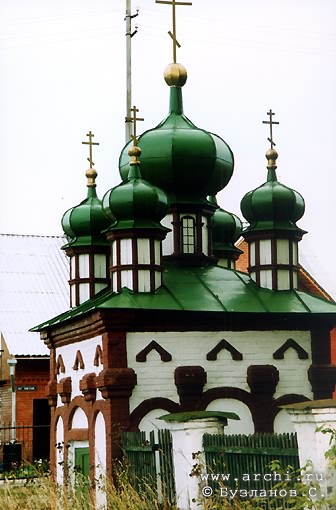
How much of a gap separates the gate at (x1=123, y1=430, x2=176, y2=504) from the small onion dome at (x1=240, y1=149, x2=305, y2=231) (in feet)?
14.1

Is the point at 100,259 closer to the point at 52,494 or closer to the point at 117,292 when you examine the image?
the point at 117,292

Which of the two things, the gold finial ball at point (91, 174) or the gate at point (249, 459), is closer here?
the gate at point (249, 459)

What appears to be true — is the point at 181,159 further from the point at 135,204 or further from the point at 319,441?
the point at 319,441

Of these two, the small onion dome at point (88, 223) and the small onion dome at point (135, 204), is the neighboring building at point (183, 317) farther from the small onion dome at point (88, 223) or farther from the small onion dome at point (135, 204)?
the small onion dome at point (88, 223)

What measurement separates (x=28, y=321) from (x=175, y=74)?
1578 centimetres

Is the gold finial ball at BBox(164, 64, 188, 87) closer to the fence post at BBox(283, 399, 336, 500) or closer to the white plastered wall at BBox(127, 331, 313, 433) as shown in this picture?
the white plastered wall at BBox(127, 331, 313, 433)

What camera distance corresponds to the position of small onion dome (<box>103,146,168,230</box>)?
16.0 meters

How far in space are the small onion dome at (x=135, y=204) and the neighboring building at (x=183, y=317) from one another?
0.07ft

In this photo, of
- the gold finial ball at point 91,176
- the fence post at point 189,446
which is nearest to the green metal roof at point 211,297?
the fence post at point 189,446

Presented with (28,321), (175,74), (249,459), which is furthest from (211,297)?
(28,321)

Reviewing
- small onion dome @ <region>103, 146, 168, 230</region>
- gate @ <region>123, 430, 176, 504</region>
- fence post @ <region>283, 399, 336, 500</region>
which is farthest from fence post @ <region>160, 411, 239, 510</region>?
small onion dome @ <region>103, 146, 168, 230</region>

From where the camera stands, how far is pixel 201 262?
17.5m

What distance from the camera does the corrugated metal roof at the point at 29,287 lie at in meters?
31.9

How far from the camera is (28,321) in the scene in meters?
32.5
